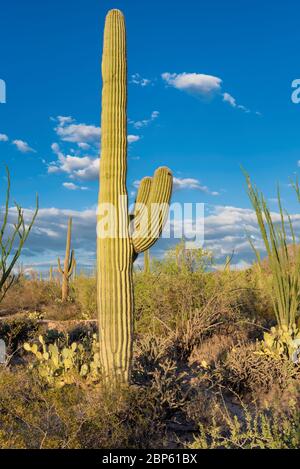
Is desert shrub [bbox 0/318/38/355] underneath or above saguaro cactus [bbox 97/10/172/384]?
underneath

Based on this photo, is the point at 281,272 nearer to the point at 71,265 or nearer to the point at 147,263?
the point at 147,263

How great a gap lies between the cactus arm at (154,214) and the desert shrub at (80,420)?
1.70 metres

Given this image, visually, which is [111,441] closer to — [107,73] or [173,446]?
[173,446]

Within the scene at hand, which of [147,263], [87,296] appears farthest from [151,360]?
[87,296]

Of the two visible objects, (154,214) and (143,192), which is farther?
(143,192)

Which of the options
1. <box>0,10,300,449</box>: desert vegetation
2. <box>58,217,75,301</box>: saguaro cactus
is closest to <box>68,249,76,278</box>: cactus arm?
<box>58,217,75,301</box>: saguaro cactus

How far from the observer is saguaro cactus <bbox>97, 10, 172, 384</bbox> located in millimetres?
5699

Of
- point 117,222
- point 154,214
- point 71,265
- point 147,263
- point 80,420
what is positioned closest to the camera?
point 80,420

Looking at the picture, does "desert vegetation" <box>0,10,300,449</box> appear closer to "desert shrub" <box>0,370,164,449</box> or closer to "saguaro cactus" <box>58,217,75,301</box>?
"desert shrub" <box>0,370,164,449</box>

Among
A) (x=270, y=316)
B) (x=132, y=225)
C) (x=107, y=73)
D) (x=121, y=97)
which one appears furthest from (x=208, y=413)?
(x=270, y=316)

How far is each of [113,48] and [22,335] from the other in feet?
18.8

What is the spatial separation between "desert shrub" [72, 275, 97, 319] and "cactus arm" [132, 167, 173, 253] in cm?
720

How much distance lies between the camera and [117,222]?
5.86m

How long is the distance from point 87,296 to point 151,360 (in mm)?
8633
